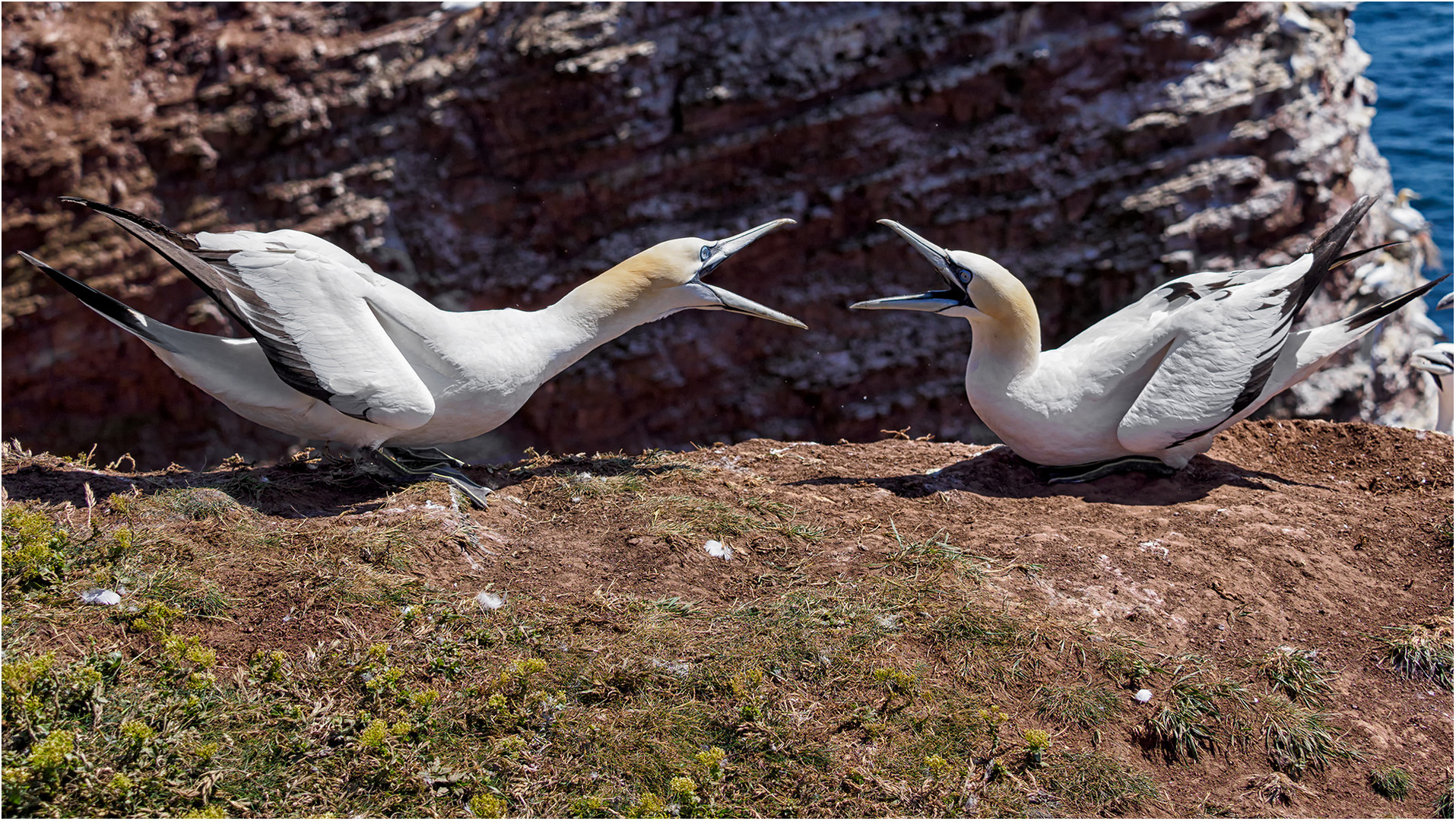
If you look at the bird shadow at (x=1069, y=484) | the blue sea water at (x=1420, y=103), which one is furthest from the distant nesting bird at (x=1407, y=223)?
the bird shadow at (x=1069, y=484)

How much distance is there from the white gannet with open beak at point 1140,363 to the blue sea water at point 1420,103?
15182 millimetres

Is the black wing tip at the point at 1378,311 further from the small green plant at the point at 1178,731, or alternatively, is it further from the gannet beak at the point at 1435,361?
the small green plant at the point at 1178,731

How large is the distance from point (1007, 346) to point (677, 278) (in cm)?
188

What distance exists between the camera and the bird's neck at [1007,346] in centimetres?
532

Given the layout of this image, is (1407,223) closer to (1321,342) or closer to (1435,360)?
(1435,360)

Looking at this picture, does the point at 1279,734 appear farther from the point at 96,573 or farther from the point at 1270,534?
the point at 96,573

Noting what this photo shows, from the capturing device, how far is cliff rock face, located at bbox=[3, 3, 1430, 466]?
511 inches

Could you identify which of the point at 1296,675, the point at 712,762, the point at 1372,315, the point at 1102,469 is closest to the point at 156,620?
the point at 712,762

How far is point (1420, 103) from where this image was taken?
1989 centimetres

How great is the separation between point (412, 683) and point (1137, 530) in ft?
11.3

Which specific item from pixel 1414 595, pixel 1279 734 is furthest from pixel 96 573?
pixel 1414 595

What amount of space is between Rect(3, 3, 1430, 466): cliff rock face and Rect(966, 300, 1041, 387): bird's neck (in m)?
8.65

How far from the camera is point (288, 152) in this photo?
13891 mm

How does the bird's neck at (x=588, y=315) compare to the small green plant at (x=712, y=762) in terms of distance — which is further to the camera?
the bird's neck at (x=588, y=315)
